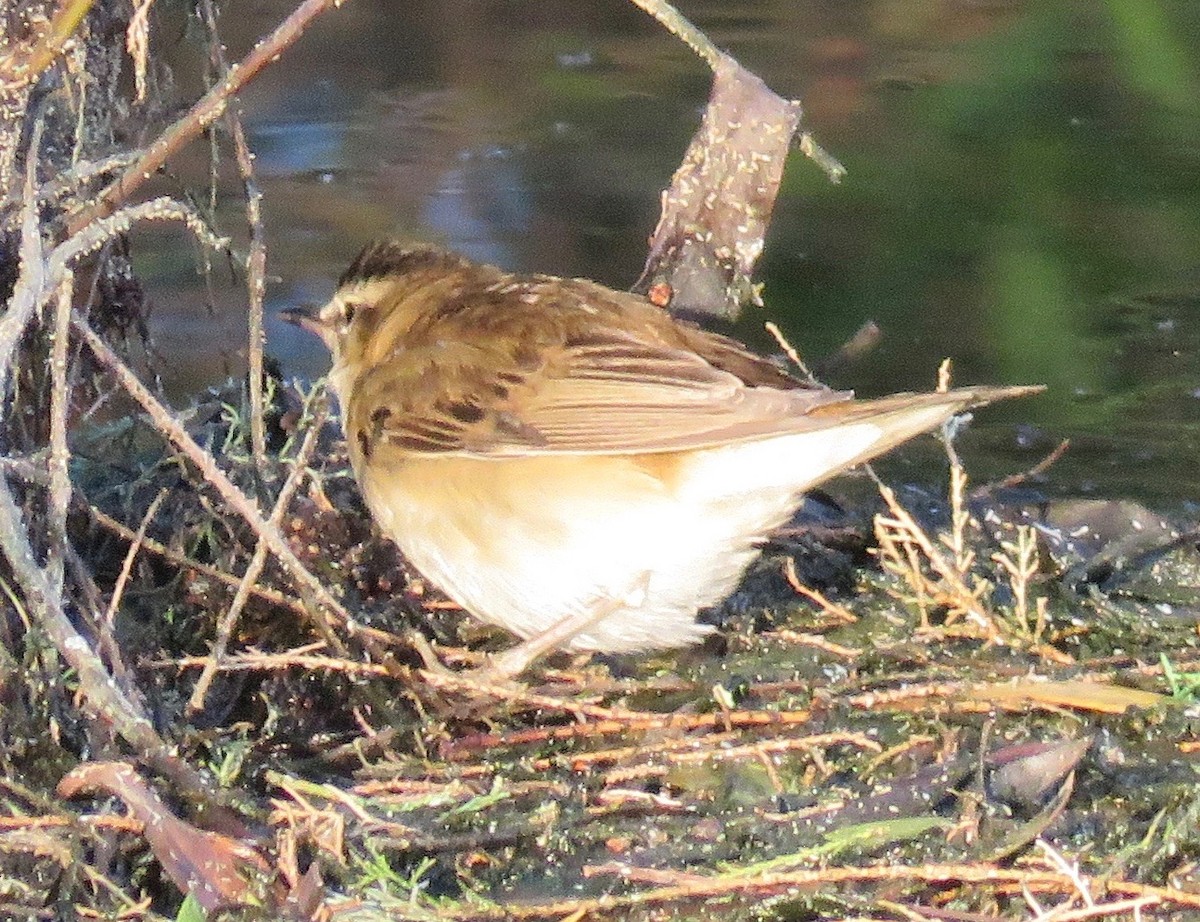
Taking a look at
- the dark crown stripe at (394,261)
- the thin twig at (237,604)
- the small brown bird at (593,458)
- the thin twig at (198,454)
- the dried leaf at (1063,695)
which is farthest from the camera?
the dark crown stripe at (394,261)

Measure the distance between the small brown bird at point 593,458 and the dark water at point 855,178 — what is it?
6.25 feet

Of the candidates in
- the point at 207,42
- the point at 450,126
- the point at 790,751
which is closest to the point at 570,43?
the point at 450,126

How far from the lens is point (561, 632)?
14.7ft

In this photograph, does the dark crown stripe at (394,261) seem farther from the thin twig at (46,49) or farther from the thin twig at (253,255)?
the thin twig at (46,49)

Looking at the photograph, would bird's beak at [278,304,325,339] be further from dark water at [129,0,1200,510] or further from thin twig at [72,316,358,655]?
thin twig at [72,316,358,655]

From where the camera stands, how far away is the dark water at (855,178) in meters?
→ 7.72

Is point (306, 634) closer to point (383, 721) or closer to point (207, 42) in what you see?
point (383, 721)

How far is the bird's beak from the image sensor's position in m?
5.37

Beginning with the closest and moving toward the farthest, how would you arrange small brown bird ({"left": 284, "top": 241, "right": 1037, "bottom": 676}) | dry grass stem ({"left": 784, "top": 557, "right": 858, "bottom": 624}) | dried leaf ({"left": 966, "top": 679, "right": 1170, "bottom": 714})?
dried leaf ({"left": 966, "top": 679, "right": 1170, "bottom": 714}) → small brown bird ({"left": 284, "top": 241, "right": 1037, "bottom": 676}) → dry grass stem ({"left": 784, "top": 557, "right": 858, "bottom": 624})

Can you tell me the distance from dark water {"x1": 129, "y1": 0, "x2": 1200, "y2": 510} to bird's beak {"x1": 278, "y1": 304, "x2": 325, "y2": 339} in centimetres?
93

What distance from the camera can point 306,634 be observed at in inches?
181

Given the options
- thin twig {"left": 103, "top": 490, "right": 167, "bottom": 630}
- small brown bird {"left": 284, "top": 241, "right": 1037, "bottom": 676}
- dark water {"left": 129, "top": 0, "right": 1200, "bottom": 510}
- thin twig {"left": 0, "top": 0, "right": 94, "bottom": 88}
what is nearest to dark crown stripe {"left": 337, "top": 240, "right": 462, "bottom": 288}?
small brown bird {"left": 284, "top": 241, "right": 1037, "bottom": 676}

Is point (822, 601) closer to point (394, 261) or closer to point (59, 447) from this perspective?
point (394, 261)

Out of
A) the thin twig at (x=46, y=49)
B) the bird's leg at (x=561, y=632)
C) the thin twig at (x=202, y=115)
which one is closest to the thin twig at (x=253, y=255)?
the thin twig at (x=202, y=115)
